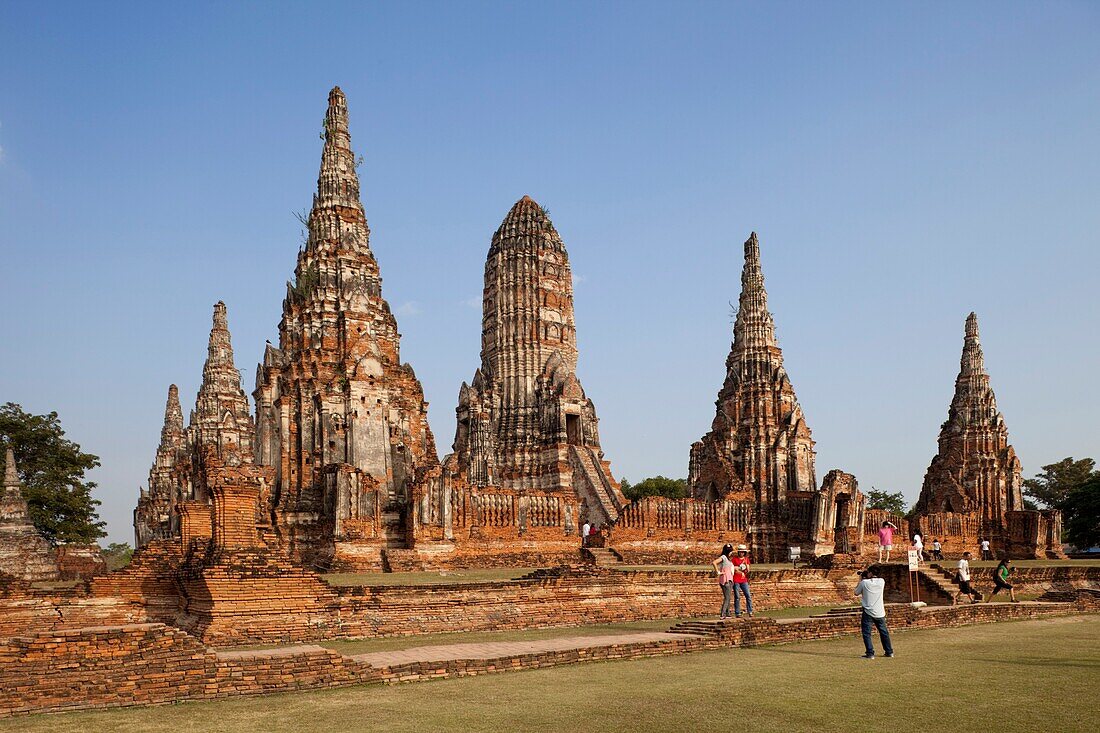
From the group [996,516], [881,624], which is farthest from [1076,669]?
[996,516]

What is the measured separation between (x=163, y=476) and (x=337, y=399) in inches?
1017

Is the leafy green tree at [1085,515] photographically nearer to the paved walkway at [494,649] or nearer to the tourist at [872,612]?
the paved walkway at [494,649]

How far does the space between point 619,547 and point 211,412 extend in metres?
23.6

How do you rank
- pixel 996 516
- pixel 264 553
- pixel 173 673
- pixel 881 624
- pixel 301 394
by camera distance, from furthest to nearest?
pixel 996 516
pixel 301 394
pixel 264 553
pixel 881 624
pixel 173 673

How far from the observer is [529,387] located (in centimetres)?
3616

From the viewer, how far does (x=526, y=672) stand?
34.0 ft

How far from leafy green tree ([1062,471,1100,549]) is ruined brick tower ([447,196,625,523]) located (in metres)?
27.2

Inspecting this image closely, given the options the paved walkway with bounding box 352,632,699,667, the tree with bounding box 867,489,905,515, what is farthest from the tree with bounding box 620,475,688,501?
the paved walkway with bounding box 352,632,699,667

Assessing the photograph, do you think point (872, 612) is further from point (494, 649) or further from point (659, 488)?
point (659, 488)

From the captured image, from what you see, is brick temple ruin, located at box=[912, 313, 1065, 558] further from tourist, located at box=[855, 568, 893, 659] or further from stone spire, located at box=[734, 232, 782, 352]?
tourist, located at box=[855, 568, 893, 659]

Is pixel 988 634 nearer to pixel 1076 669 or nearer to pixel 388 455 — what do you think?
pixel 1076 669

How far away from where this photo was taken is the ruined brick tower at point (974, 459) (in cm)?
4306

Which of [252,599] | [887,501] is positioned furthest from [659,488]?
[252,599]

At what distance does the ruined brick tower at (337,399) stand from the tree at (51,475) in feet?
57.7
